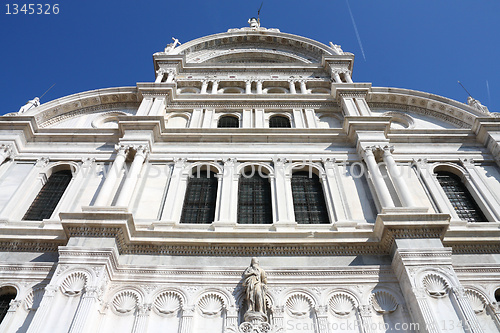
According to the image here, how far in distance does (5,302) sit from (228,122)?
440 inches

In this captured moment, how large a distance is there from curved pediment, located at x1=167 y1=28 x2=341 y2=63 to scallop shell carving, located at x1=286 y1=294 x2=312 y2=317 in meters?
18.0

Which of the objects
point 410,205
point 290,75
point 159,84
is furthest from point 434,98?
point 159,84

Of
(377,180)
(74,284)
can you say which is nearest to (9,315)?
(74,284)

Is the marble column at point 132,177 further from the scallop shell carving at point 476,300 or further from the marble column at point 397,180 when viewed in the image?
the scallop shell carving at point 476,300

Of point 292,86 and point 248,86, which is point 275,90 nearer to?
point 292,86

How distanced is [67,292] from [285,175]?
805cm

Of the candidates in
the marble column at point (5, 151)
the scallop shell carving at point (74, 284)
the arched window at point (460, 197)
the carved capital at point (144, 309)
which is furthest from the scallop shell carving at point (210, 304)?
the marble column at point (5, 151)

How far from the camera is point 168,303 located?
433 inches

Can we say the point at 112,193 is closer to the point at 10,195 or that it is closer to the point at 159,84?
the point at 10,195

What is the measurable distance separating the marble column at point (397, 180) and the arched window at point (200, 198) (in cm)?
612

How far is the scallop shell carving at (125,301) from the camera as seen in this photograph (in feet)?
35.5

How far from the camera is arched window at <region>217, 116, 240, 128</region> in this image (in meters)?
18.9

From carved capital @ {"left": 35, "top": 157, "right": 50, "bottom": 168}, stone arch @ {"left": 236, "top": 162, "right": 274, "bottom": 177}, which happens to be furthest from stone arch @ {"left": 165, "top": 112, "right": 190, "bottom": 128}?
carved capital @ {"left": 35, "top": 157, "right": 50, "bottom": 168}

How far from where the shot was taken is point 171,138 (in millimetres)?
16797
